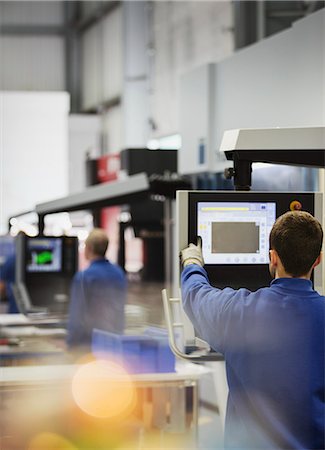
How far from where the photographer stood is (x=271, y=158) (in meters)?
2.88

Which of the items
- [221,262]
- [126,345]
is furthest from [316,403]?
[126,345]

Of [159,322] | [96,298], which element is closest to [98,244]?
[96,298]

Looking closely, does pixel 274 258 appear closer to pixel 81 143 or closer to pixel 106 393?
pixel 106 393

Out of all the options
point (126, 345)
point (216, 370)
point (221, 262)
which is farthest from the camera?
point (216, 370)

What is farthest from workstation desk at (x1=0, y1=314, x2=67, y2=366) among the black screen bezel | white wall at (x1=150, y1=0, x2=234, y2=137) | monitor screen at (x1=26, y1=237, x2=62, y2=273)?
white wall at (x1=150, y1=0, x2=234, y2=137)

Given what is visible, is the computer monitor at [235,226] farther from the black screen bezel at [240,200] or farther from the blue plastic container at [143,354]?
the blue plastic container at [143,354]

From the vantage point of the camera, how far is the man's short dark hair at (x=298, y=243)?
236 cm

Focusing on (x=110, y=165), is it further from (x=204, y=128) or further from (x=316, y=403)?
→ (x=316, y=403)

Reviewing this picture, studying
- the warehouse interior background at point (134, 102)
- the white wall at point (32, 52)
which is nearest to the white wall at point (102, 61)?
the warehouse interior background at point (134, 102)

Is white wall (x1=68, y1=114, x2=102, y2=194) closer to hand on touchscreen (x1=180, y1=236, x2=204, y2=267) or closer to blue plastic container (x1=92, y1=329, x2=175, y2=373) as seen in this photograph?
blue plastic container (x1=92, y1=329, x2=175, y2=373)

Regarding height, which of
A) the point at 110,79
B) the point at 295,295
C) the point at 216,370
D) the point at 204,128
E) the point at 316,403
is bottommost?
the point at 216,370

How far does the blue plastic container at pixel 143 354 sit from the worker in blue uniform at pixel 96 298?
1.29 metres

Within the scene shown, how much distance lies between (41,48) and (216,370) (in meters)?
9.60

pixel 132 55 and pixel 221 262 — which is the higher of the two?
pixel 132 55
